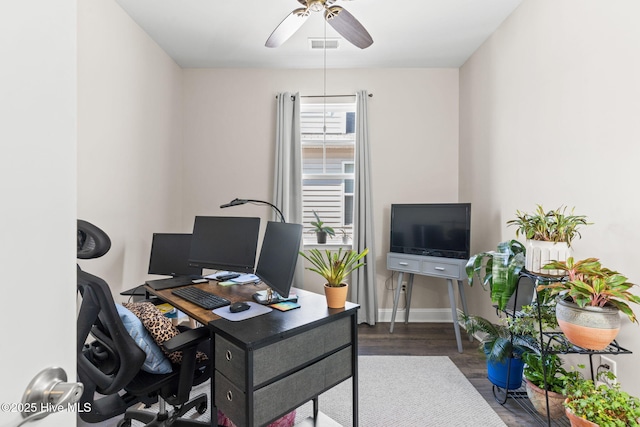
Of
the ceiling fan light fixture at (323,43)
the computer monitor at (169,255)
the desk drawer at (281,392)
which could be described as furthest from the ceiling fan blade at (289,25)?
Result: the desk drawer at (281,392)

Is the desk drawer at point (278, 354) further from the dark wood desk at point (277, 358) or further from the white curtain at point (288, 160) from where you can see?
the white curtain at point (288, 160)

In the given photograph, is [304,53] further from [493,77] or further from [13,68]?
[13,68]

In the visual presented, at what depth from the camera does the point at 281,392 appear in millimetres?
1344

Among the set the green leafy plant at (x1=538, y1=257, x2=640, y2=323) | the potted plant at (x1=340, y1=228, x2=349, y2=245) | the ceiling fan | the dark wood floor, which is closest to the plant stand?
the dark wood floor

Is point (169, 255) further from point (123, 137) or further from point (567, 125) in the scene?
point (567, 125)

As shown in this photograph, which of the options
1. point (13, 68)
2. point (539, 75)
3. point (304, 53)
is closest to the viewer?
point (13, 68)

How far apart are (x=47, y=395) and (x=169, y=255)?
240 centimetres

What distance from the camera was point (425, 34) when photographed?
9.31 ft

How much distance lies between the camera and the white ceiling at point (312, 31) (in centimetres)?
242

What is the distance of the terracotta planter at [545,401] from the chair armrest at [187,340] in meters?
1.87

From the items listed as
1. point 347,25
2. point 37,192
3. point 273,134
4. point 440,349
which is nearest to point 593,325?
point 440,349

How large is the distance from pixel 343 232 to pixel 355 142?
1049 millimetres

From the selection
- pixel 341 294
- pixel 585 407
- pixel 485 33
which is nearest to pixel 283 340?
pixel 341 294

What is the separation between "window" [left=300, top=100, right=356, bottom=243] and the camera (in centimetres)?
365
